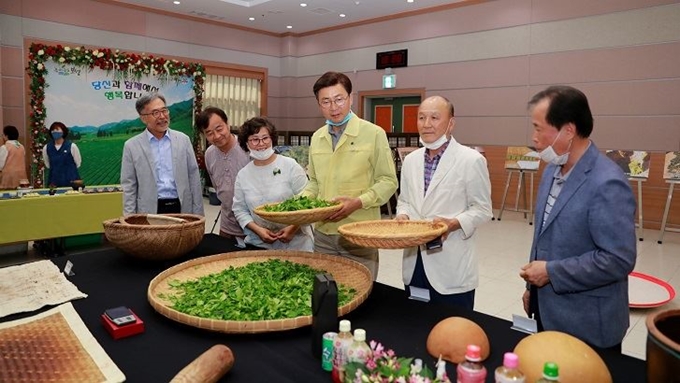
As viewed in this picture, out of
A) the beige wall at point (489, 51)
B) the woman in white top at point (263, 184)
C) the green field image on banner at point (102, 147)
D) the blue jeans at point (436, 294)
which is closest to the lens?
the blue jeans at point (436, 294)

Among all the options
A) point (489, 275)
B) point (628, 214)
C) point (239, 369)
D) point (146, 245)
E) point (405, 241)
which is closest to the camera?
point (239, 369)

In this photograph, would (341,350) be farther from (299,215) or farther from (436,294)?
(436,294)

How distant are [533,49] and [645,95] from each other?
6.67 feet

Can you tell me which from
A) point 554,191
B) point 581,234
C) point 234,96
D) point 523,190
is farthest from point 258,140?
point 234,96

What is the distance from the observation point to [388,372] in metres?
1.10

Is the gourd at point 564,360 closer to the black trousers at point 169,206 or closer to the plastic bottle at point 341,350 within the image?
the plastic bottle at point 341,350

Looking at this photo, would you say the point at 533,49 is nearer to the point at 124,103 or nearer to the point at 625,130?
the point at 625,130

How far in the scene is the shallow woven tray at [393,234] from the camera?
1825 mm

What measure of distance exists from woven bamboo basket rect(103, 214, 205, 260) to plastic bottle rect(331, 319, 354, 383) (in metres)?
1.32

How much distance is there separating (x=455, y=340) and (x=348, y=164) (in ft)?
5.10

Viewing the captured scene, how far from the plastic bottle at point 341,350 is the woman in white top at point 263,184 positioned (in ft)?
5.15

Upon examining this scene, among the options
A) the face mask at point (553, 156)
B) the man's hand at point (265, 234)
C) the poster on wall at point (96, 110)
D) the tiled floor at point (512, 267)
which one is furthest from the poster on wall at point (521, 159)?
the poster on wall at point (96, 110)

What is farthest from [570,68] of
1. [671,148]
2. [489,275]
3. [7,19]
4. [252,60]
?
[7,19]

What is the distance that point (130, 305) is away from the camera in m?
1.84
